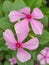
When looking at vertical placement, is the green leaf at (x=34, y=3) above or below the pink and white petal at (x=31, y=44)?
below

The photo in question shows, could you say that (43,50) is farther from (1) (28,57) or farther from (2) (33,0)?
(2) (33,0)

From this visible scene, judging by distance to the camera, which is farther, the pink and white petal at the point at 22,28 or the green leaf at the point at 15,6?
the green leaf at the point at 15,6

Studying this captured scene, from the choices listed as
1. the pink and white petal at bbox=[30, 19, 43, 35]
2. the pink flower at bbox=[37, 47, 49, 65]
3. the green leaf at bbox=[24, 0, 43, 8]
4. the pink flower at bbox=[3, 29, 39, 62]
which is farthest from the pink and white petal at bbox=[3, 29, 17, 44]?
the green leaf at bbox=[24, 0, 43, 8]

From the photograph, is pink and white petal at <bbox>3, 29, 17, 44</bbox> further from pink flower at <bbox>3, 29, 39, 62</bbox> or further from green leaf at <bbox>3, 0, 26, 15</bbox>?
green leaf at <bbox>3, 0, 26, 15</bbox>

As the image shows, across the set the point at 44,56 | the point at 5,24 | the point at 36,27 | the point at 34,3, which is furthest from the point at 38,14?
the point at 34,3

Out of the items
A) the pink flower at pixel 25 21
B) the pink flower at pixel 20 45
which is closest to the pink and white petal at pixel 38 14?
the pink flower at pixel 25 21

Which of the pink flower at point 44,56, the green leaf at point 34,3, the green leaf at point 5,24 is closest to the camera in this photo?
the green leaf at point 5,24

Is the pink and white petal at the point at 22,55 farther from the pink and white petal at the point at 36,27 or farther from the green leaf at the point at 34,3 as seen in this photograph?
the green leaf at the point at 34,3

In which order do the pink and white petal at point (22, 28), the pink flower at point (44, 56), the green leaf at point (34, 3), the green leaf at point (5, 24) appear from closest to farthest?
the pink and white petal at point (22, 28)
the green leaf at point (5, 24)
the pink flower at point (44, 56)
the green leaf at point (34, 3)
